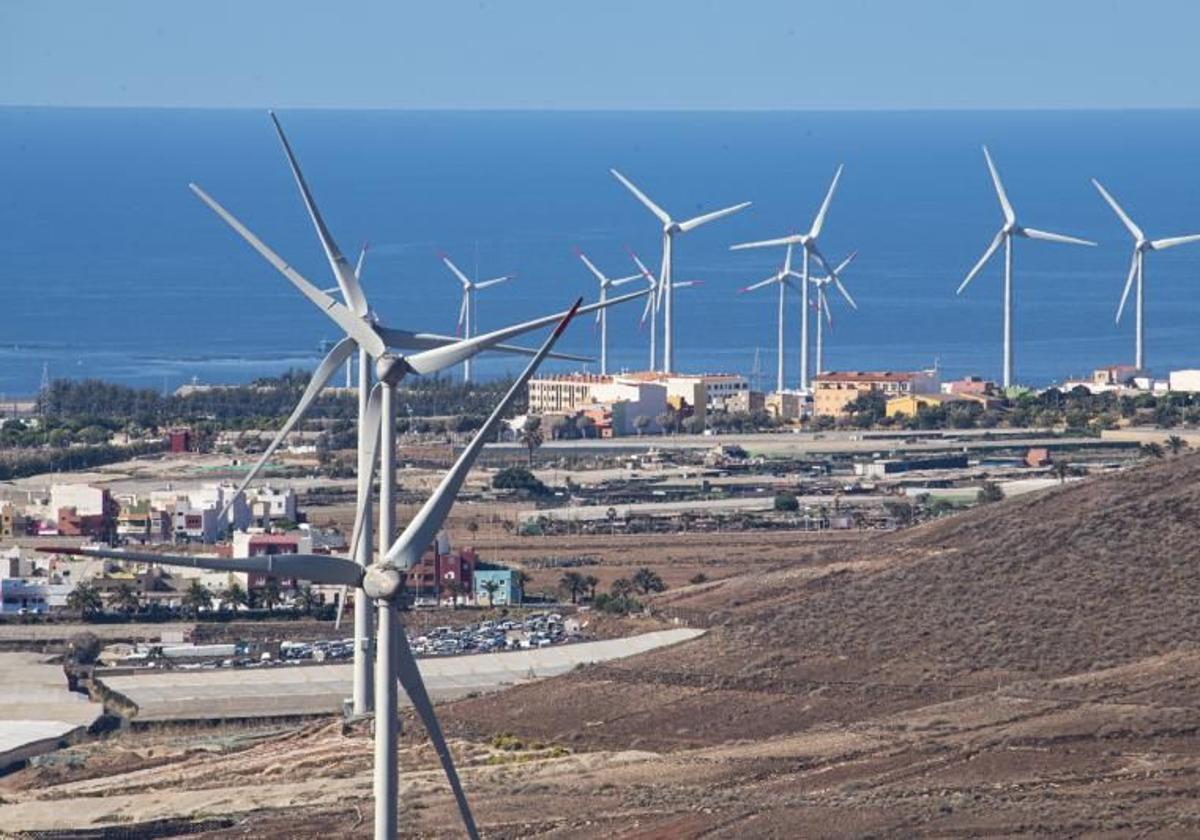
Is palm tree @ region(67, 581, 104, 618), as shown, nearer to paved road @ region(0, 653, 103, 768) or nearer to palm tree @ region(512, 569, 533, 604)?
paved road @ region(0, 653, 103, 768)

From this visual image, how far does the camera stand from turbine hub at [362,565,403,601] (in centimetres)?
3238

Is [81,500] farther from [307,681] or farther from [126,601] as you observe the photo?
[307,681]

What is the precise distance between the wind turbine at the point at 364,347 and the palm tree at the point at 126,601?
16706mm

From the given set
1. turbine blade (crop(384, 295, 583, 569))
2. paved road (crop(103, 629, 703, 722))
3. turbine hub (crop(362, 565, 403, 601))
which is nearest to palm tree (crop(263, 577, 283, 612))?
paved road (crop(103, 629, 703, 722))

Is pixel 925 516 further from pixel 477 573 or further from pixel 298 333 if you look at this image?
pixel 298 333

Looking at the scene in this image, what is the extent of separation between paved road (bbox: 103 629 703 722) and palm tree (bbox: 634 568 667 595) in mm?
7335

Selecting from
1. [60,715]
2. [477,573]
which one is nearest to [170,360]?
[477,573]

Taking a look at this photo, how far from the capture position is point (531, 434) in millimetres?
98125

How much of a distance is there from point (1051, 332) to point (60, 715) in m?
110

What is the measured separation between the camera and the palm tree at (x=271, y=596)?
2633 inches

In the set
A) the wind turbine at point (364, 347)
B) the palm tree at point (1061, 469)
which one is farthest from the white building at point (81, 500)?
the wind turbine at point (364, 347)

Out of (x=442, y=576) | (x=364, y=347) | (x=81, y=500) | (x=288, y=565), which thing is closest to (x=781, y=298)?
(x=81, y=500)

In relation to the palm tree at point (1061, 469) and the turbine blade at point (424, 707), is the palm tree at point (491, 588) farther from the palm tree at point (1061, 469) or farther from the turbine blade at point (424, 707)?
the turbine blade at point (424, 707)

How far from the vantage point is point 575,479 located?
9100cm
